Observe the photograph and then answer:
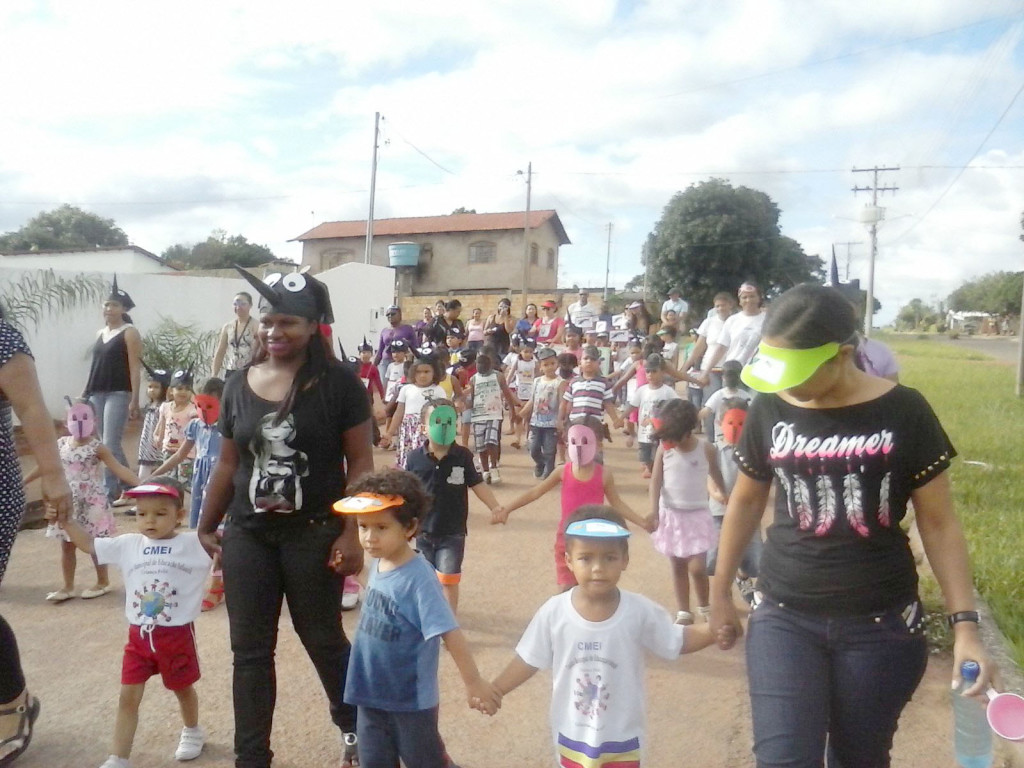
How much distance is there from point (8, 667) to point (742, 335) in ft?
20.3

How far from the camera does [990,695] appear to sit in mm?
2510

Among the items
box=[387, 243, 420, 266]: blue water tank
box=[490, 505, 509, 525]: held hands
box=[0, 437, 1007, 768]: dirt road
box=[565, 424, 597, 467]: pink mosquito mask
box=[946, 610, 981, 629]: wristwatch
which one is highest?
box=[387, 243, 420, 266]: blue water tank

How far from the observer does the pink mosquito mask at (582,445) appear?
521 centimetres

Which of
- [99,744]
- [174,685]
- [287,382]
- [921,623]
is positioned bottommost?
[99,744]

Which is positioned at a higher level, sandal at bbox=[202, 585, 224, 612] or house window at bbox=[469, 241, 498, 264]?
house window at bbox=[469, 241, 498, 264]

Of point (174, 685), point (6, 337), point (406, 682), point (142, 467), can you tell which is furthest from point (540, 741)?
point (142, 467)

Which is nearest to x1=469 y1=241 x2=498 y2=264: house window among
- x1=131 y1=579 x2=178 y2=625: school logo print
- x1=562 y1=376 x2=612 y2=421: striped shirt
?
x1=562 y1=376 x2=612 y2=421: striped shirt

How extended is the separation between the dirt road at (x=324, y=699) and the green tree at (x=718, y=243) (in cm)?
2998

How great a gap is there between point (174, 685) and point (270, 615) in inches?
28.9

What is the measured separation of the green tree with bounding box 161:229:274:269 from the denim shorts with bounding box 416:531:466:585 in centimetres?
4836

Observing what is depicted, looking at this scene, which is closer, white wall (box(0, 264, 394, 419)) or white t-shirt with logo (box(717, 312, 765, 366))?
white t-shirt with logo (box(717, 312, 765, 366))

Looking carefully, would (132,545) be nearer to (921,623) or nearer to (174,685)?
(174,685)

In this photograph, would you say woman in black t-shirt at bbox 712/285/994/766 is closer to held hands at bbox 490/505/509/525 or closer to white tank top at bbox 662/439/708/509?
held hands at bbox 490/505/509/525

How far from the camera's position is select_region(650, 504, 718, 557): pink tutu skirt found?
205 inches
